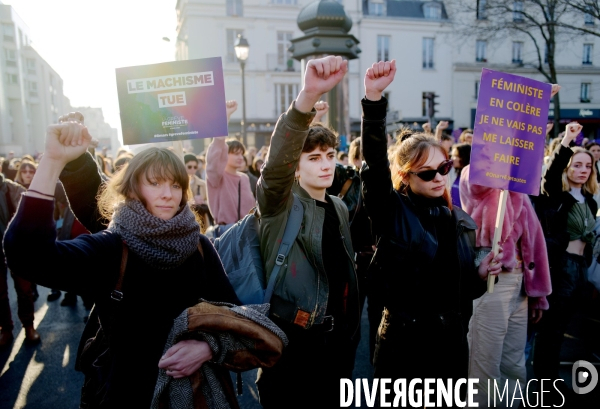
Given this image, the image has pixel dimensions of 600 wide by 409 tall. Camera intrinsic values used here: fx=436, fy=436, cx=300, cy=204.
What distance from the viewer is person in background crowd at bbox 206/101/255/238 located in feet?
13.0

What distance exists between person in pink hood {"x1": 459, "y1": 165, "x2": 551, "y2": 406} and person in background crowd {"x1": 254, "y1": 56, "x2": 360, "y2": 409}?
3.63 ft

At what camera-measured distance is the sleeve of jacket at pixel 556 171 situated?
3.30 meters

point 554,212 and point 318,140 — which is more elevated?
point 318,140

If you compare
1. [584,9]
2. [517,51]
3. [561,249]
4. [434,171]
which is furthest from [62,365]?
[517,51]

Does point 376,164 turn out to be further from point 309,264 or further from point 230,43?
point 230,43

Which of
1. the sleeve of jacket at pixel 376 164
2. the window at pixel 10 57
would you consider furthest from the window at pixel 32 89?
the sleeve of jacket at pixel 376 164

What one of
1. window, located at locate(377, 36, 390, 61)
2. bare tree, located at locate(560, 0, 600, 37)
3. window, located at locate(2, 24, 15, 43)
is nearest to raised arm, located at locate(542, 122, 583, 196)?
bare tree, located at locate(560, 0, 600, 37)

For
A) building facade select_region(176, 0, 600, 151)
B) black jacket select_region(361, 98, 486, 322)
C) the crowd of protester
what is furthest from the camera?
building facade select_region(176, 0, 600, 151)

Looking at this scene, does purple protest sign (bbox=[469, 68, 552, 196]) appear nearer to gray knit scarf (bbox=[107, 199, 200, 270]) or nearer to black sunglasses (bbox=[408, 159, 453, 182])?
black sunglasses (bbox=[408, 159, 453, 182])

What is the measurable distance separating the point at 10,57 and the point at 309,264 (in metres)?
48.8

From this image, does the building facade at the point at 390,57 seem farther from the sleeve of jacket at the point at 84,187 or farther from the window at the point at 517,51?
the sleeve of jacket at the point at 84,187

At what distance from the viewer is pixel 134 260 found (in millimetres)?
1696

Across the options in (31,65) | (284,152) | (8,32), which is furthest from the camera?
(31,65)

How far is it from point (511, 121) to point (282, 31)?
30305mm
